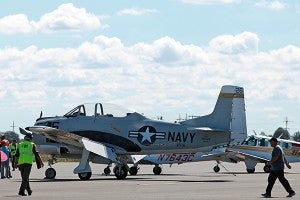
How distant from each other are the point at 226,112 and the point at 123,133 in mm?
4026

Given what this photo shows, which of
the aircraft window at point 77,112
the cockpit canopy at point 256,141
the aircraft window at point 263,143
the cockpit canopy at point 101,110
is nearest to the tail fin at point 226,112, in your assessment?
the cockpit canopy at point 101,110

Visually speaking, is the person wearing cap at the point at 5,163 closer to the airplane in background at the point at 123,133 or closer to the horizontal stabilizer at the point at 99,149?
the airplane in background at the point at 123,133

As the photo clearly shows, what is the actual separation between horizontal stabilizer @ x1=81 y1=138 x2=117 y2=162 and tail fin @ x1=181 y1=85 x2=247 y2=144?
299 centimetres

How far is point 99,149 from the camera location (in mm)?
32562

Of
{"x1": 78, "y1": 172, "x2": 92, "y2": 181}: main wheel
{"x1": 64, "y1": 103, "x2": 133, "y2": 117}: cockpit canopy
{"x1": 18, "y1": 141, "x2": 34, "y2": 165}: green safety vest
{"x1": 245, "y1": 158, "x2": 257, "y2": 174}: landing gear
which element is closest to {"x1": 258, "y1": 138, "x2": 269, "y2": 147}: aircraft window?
{"x1": 245, "y1": 158, "x2": 257, "y2": 174}: landing gear

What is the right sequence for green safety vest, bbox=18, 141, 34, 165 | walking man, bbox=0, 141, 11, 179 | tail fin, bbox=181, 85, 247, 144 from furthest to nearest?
walking man, bbox=0, 141, 11, 179 → tail fin, bbox=181, 85, 247, 144 → green safety vest, bbox=18, 141, 34, 165

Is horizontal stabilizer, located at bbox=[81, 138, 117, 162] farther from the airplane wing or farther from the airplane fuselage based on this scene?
the airplane fuselage

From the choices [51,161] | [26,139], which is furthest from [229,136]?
[26,139]

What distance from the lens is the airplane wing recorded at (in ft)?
105

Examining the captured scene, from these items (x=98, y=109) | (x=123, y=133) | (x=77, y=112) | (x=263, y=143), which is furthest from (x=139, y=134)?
(x=263, y=143)

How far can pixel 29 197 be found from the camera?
71.8ft

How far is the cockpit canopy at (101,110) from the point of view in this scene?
3344 centimetres

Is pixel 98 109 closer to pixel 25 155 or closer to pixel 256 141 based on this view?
pixel 25 155

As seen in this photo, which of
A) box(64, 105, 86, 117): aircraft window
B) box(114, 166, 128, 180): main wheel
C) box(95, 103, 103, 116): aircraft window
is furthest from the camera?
box(64, 105, 86, 117): aircraft window
